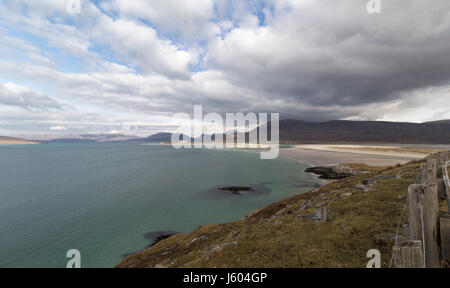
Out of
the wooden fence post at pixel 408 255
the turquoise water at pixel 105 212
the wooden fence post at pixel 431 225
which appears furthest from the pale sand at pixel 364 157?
the wooden fence post at pixel 408 255

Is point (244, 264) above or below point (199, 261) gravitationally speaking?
above

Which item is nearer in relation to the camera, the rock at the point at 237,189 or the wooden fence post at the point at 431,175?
the wooden fence post at the point at 431,175

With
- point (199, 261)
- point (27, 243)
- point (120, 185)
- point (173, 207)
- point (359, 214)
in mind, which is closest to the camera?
point (199, 261)

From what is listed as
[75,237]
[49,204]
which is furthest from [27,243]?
[49,204]

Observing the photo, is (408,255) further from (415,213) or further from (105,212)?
(105,212)

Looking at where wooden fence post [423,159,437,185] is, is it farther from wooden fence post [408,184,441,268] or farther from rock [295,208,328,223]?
rock [295,208,328,223]

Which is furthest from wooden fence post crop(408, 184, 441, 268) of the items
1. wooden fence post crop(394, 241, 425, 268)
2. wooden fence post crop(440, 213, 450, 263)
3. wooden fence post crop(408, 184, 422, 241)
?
wooden fence post crop(394, 241, 425, 268)

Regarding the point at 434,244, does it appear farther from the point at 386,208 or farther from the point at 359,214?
the point at 386,208

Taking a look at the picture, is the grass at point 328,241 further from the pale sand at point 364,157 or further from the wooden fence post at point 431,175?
the pale sand at point 364,157
